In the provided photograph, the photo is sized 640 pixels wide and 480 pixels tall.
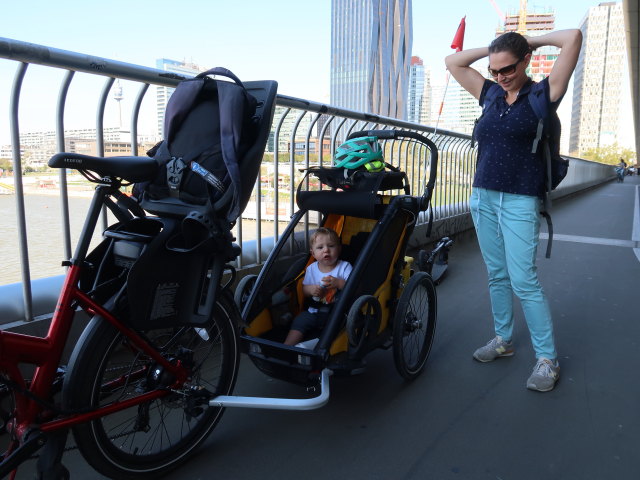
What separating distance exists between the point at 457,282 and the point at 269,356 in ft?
11.3

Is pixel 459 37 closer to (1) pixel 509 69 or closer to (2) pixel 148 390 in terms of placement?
(1) pixel 509 69

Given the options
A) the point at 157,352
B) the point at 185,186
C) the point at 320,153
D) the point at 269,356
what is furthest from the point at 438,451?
the point at 320,153

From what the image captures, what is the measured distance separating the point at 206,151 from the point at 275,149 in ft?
6.93

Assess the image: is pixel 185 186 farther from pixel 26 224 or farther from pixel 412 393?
pixel 412 393

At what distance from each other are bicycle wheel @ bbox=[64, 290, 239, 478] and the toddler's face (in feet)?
2.78

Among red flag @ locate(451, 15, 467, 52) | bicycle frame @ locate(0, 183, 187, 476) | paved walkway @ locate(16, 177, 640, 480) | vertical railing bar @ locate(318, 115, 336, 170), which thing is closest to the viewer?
bicycle frame @ locate(0, 183, 187, 476)

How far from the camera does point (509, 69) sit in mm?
2941

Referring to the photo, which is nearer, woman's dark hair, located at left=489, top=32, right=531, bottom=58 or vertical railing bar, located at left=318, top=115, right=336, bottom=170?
woman's dark hair, located at left=489, top=32, right=531, bottom=58

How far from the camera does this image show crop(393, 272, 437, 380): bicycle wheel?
2.93 metres

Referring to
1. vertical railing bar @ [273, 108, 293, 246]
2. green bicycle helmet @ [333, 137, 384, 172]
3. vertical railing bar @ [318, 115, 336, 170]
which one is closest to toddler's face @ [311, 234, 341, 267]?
green bicycle helmet @ [333, 137, 384, 172]

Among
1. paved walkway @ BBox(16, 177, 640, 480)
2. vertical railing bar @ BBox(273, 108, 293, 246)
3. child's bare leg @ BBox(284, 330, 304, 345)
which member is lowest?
paved walkway @ BBox(16, 177, 640, 480)

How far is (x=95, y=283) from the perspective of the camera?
1962mm

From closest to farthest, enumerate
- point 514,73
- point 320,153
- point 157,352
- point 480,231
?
point 157,352, point 514,73, point 480,231, point 320,153

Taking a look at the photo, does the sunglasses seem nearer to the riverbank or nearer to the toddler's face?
the toddler's face
